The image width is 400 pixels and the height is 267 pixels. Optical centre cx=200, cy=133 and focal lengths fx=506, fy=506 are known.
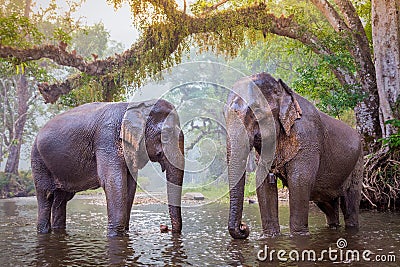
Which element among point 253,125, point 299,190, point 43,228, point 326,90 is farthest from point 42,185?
point 326,90

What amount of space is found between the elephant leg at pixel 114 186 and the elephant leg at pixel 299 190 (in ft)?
6.91

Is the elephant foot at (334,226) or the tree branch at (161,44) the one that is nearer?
the elephant foot at (334,226)

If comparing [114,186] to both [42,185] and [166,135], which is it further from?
[42,185]

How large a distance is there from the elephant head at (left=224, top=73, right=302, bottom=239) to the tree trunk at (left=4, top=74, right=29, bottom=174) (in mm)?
20297

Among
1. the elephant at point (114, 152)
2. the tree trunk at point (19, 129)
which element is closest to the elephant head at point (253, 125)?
the elephant at point (114, 152)

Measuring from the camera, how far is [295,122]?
18.9ft

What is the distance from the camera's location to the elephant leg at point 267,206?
19.7 ft

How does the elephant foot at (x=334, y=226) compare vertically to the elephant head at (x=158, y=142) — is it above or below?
below

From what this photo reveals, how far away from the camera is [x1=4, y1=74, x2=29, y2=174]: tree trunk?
25.7 m

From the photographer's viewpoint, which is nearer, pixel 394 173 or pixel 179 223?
pixel 179 223

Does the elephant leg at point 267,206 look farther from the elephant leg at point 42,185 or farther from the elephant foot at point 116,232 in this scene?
the elephant leg at point 42,185

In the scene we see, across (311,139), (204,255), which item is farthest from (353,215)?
(204,255)

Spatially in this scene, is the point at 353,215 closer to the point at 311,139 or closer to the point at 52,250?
the point at 311,139

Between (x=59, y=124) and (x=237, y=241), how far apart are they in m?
3.50
